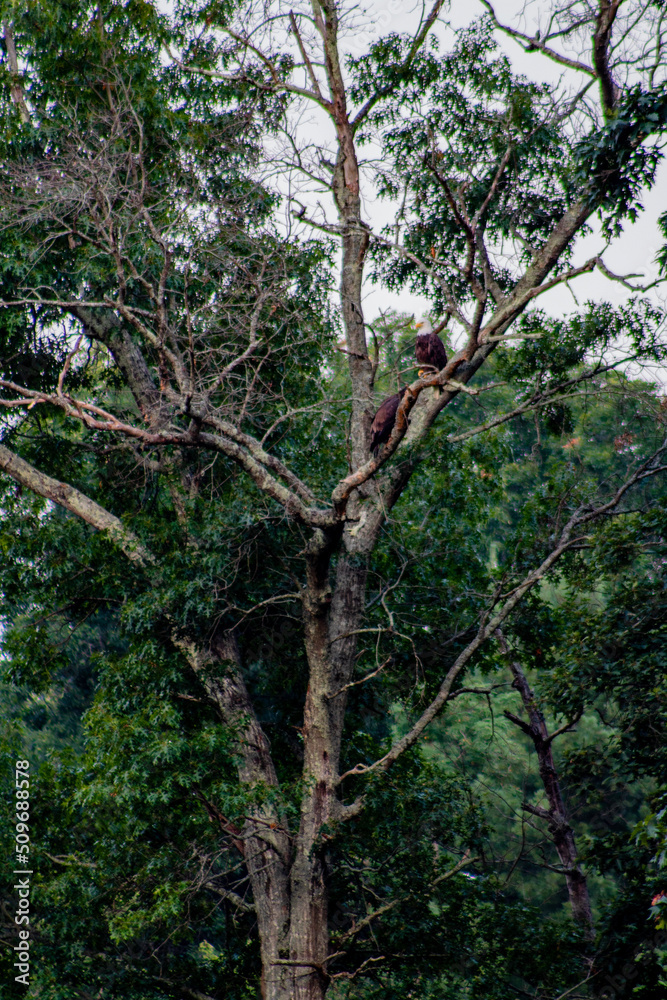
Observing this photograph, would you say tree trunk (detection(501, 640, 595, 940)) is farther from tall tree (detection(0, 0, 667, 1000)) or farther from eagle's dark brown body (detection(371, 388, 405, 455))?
eagle's dark brown body (detection(371, 388, 405, 455))

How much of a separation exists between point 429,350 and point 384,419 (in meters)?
0.91

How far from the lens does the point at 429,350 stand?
7.74m

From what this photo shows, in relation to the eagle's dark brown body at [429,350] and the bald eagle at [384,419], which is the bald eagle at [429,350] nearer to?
the eagle's dark brown body at [429,350]

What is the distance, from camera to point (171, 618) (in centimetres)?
743

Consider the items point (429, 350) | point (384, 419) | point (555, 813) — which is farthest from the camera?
point (555, 813)

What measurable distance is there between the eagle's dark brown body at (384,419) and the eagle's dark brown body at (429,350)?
0.70 meters

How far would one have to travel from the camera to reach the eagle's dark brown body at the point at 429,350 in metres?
7.69

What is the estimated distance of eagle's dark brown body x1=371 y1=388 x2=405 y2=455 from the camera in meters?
7.20

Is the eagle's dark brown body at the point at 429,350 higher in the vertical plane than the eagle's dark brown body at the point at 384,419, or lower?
higher

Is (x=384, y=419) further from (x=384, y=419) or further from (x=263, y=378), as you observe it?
A: (x=263, y=378)

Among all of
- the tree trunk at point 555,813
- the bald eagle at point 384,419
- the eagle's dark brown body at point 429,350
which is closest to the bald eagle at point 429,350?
the eagle's dark brown body at point 429,350

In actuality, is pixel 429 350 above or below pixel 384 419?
above

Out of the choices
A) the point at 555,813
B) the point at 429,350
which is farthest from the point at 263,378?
the point at 555,813

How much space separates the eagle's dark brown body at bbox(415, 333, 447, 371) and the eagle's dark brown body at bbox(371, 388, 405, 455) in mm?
697
